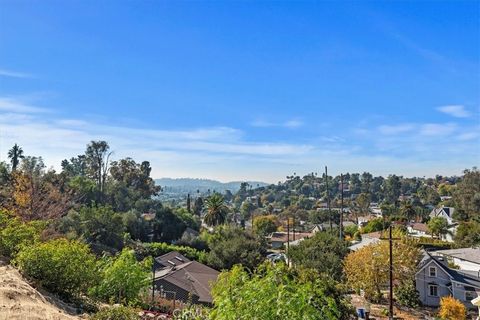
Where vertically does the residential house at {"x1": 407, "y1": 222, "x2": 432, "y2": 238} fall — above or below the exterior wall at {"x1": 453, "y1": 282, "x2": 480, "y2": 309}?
above

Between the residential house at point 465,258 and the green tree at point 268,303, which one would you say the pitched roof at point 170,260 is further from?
the green tree at point 268,303

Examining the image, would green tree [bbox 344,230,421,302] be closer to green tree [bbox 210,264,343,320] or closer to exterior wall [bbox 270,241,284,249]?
green tree [bbox 210,264,343,320]

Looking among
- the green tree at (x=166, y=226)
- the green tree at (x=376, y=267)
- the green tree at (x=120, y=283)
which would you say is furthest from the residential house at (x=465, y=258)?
the green tree at (x=120, y=283)

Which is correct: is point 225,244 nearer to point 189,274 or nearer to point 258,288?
point 189,274

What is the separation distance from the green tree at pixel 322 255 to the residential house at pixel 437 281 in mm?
5315

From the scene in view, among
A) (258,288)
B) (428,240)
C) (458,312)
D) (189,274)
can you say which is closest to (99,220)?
(189,274)

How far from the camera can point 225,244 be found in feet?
104

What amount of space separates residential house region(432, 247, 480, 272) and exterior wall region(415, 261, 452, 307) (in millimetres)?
4667

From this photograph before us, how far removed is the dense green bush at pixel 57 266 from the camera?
374 inches

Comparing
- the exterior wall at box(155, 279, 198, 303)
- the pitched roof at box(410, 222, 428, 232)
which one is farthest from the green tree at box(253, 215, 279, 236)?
the exterior wall at box(155, 279, 198, 303)

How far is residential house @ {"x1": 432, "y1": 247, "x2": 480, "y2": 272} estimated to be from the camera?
29.8 m

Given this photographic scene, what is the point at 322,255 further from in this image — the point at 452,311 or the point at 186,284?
the point at 186,284

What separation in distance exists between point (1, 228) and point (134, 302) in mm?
4508

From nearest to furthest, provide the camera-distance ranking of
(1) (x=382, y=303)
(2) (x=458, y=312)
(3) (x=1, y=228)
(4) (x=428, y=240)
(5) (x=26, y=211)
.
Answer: (3) (x=1, y=228)
(2) (x=458, y=312)
(5) (x=26, y=211)
(1) (x=382, y=303)
(4) (x=428, y=240)
